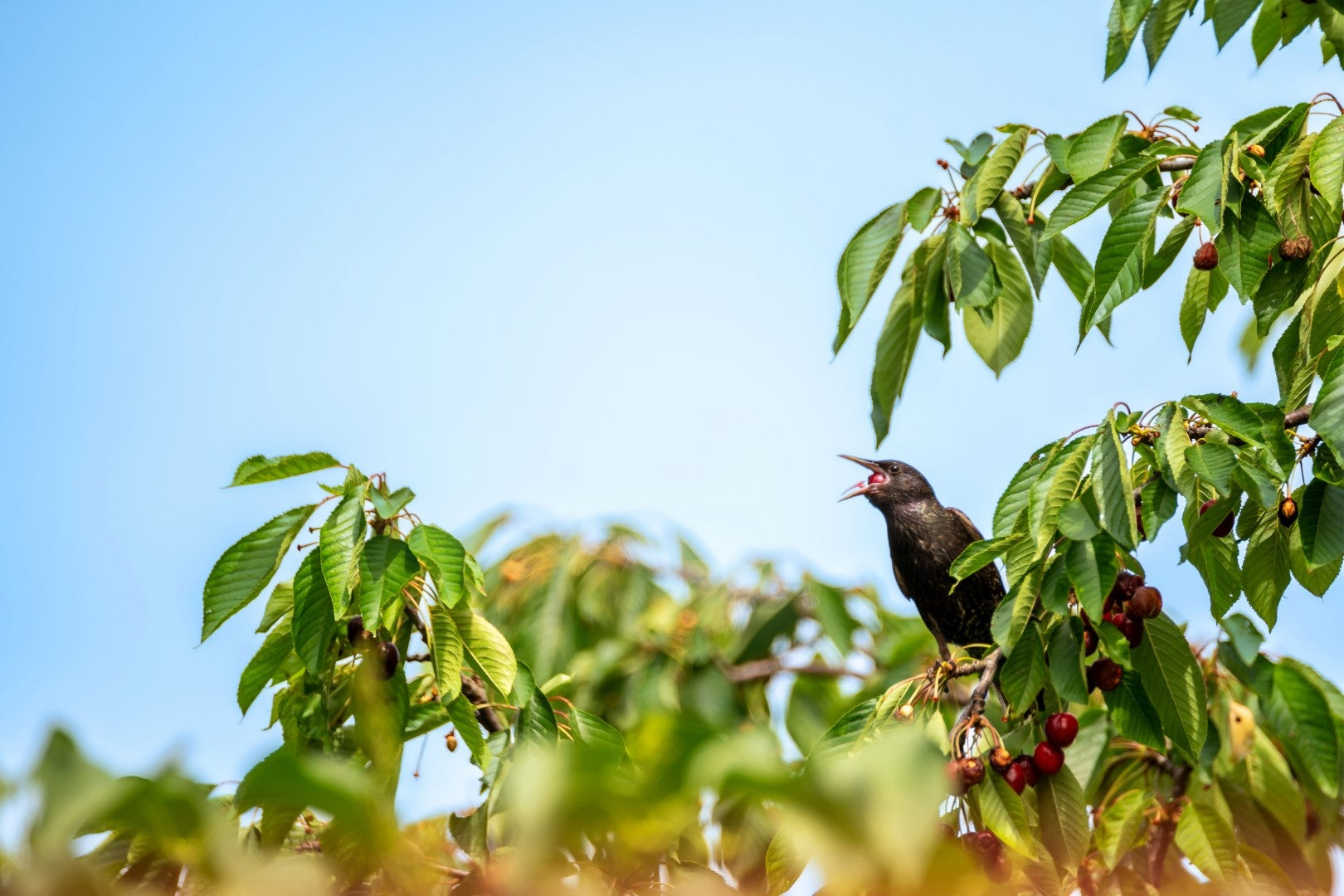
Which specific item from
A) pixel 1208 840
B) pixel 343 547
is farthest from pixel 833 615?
pixel 343 547

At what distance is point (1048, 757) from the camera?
309 cm

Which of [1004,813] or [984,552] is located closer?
[984,552]

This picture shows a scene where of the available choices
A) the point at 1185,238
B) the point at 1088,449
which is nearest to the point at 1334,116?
the point at 1185,238

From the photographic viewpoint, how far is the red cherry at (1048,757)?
10.1ft

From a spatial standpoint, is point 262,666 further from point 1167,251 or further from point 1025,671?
point 1167,251

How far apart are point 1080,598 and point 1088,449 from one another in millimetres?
386

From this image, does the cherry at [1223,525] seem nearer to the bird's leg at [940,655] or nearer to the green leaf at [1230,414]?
the green leaf at [1230,414]

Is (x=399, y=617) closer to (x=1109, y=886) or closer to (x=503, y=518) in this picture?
(x=1109, y=886)

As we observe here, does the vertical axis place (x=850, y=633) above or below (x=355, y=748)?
below

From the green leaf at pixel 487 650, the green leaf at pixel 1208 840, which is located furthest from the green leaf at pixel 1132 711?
the green leaf at pixel 487 650

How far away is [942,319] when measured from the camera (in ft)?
11.9

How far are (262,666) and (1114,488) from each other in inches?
81.0

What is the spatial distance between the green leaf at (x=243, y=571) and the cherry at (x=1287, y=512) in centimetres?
231

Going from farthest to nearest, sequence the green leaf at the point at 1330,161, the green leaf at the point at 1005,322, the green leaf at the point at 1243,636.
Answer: the green leaf at the point at 1005,322, the green leaf at the point at 1243,636, the green leaf at the point at 1330,161
